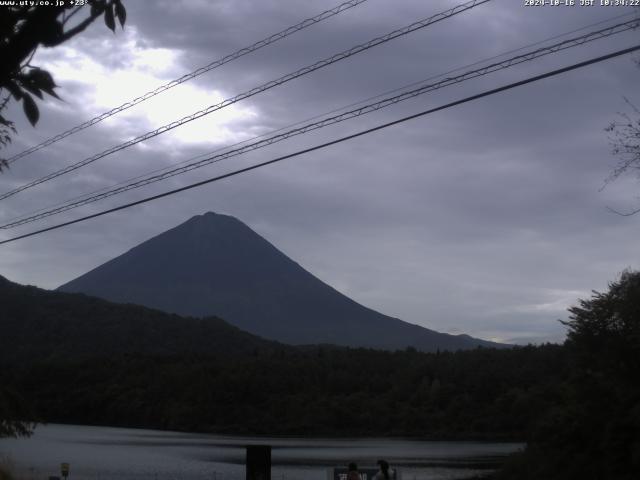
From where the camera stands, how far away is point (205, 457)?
6159 cm

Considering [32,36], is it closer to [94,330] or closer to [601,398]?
[601,398]

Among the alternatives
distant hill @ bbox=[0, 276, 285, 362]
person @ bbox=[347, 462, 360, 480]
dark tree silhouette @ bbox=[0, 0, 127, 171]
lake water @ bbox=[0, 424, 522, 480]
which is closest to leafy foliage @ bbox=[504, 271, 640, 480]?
person @ bbox=[347, 462, 360, 480]

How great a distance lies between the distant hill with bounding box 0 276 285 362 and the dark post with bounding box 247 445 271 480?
4711 inches

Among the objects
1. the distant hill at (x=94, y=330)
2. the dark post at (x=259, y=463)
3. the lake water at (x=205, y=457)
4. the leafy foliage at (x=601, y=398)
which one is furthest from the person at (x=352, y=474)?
the distant hill at (x=94, y=330)

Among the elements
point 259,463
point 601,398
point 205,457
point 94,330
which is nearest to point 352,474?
point 259,463

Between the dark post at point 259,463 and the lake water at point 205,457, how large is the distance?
22.9m

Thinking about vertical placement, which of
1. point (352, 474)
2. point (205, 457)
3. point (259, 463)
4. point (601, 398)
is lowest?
point (205, 457)

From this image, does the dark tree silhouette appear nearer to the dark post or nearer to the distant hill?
the dark post

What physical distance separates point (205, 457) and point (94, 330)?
94084mm

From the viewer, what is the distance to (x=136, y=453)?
6125 cm

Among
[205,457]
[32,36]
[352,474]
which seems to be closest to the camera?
[32,36]

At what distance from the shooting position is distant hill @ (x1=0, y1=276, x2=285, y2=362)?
137m

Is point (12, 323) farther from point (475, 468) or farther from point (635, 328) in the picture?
point (635, 328)

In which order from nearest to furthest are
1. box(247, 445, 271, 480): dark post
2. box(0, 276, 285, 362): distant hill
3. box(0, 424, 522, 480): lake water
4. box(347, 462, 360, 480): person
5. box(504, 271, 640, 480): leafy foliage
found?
1. box(347, 462, 360, 480): person
2. box(247, 445, 271, 480): dark post
3. box(504, 271, 640, 480): leafy foliage
4. box(0, 424, 522, 480): lake water
5. box(0, 276, 285, 362): distant hill
